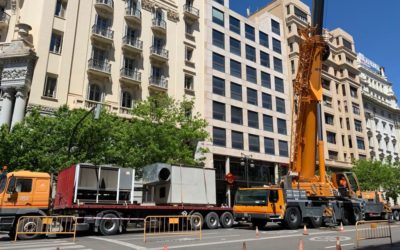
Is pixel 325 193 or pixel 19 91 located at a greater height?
pixel 19 91

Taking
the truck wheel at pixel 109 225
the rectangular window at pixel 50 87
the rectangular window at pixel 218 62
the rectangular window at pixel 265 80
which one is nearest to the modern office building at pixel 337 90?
the rectangular window at pixel 265 80

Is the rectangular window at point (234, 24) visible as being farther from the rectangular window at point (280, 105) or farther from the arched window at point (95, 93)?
the arched window at point (95, 93)

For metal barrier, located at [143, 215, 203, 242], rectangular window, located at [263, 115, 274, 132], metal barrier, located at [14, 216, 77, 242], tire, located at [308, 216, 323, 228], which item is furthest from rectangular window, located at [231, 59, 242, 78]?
metal barrier, located at [14, 216, 77, 242]

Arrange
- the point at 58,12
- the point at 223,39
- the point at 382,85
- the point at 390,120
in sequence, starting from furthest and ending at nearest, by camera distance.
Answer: the point at 382,85
the point at 390,120
the point at 223,39
the point at 58,12

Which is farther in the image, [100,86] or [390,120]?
[390,120]

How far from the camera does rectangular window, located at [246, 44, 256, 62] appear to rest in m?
47.9

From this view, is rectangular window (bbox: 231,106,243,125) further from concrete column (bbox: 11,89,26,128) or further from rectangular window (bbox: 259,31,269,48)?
concrete column (bbox: 11,89,26,128)

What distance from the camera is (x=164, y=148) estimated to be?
26.7 m

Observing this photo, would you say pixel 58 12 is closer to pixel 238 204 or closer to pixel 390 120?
pixel 238 204

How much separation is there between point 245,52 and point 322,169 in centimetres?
3000

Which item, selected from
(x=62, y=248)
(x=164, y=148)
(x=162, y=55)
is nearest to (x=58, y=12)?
(x=162, y=55)

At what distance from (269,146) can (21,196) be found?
113 ft

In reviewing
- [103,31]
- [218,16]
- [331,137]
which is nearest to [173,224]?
[103,31]

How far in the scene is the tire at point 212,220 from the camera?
19984 millimetres
